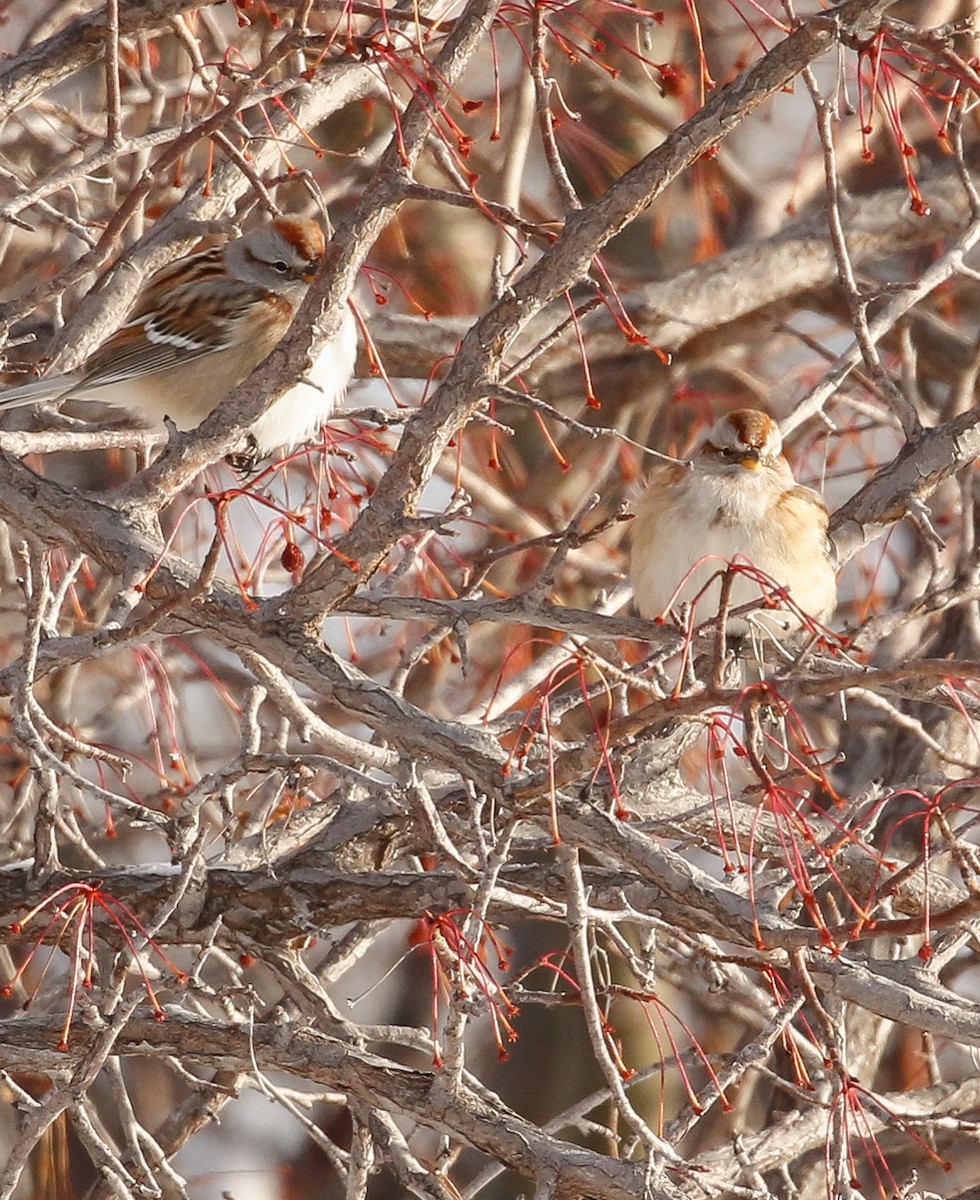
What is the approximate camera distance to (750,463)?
510 centimetres

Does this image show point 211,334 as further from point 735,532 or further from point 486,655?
point 486,655

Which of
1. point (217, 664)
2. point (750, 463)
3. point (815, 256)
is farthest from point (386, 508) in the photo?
point (815, 256)

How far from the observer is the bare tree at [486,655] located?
301 cm

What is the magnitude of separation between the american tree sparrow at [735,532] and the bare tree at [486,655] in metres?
0.14

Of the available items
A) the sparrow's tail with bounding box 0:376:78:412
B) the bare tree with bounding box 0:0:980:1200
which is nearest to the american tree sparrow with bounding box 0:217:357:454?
the bare tree with bounding box 0:0:980:1200

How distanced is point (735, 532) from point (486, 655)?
2159 mm

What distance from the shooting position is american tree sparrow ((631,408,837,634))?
491 cm

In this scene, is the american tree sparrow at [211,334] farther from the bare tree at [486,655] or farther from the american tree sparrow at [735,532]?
the american tree sparrow at [735,532]

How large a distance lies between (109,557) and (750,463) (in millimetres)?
2281

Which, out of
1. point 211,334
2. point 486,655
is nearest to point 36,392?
point 211,334

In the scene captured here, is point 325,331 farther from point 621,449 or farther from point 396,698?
point 621,449

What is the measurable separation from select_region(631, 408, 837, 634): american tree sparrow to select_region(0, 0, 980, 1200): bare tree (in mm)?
138

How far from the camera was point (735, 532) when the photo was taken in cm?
497

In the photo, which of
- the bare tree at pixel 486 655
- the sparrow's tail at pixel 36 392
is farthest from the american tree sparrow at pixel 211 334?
the sparrow's tail at pixel 36 392
